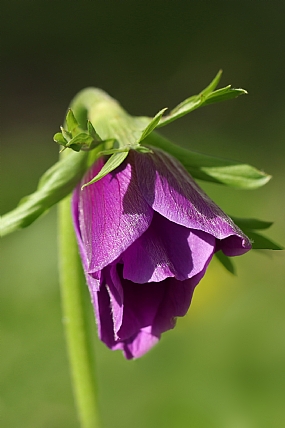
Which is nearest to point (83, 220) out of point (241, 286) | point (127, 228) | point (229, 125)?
point (127, 228)

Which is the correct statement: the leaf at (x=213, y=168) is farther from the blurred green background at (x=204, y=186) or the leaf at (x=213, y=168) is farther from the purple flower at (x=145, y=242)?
the blurred green background at (x=204, y=186)

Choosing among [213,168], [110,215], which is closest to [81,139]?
[110,215]

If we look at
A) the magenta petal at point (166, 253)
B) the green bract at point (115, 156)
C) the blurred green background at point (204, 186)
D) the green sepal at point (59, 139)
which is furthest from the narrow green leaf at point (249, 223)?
the green sepal at point (59, 139)

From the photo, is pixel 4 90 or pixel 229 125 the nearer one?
pixel 229 125

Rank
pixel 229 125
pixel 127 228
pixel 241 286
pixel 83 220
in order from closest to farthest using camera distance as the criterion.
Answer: pixel 127 228 → pixel 83 220 → pixel 241 286 → pixel 229 125

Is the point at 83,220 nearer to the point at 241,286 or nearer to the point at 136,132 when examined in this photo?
the point at 136,132

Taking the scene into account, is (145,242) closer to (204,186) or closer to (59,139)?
(59,139)
